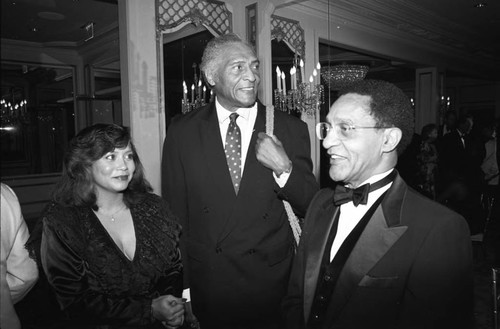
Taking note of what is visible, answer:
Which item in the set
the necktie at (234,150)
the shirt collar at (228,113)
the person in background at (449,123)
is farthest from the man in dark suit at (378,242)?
the person in background at (449,123)

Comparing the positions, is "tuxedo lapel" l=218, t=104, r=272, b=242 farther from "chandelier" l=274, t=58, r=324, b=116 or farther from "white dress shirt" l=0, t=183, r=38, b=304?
"chandelier" l=274, t=58, r=324, b=116

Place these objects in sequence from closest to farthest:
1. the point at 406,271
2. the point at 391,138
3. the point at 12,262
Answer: the point at 406,271
the point at 391,138
the point at 12,262

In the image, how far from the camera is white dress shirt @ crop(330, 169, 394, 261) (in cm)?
123

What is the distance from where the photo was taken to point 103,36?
152 inches

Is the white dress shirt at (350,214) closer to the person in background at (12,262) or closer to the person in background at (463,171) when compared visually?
the person in background at (463,171)

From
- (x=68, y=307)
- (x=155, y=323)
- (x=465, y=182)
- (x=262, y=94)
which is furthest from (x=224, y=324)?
(x=262, y=94)

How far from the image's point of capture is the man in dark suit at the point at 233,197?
183 centimetres

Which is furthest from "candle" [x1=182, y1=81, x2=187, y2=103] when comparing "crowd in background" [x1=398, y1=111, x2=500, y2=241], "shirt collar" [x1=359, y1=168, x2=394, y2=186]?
"shirt collar" [x1=359, y1=168, x2=394, y2=186]

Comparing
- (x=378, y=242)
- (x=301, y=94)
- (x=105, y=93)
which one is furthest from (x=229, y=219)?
(x=105, y=93)

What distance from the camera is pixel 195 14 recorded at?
Answer: 3.80m

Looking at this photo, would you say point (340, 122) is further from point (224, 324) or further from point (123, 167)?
point (224, 324)

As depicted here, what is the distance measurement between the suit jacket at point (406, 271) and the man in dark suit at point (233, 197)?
24.8 inches

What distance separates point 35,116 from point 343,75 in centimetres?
214

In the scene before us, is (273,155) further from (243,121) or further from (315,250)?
(315,250)
